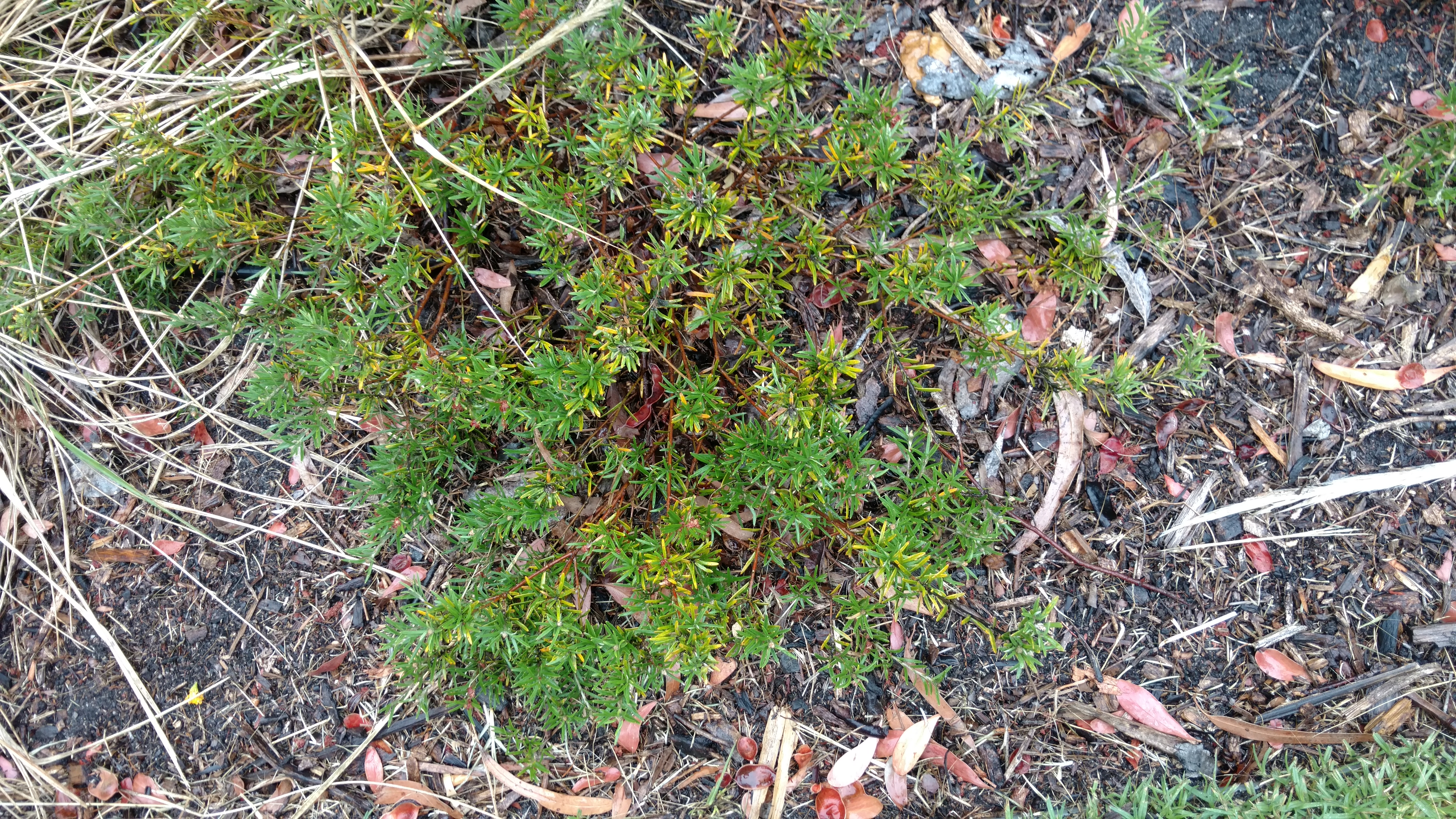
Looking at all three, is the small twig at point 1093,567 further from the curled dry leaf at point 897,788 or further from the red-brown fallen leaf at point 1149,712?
the curled dry leaf at point 897,788

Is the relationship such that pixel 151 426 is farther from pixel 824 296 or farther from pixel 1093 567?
pixel 1093 567

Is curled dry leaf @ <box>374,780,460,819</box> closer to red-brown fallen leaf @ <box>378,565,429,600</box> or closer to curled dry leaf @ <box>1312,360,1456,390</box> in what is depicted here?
red-brown fallen leaf @ <box>378,565,429,600</box>

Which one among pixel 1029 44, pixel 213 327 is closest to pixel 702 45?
pixel 1029 44

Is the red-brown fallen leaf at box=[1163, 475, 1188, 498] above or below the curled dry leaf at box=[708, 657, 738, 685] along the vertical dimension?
above

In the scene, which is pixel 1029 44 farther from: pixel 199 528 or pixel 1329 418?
pixel 199 528

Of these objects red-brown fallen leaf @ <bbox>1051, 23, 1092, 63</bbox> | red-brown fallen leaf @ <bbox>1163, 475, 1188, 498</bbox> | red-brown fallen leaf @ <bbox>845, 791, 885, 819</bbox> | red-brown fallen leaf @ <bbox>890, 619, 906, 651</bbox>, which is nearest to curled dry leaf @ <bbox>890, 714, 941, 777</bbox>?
red-brown fallen leaf @ <bbox>845, 791, 885, 819</bbox>

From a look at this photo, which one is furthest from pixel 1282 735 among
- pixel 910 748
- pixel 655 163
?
pixel 655 163

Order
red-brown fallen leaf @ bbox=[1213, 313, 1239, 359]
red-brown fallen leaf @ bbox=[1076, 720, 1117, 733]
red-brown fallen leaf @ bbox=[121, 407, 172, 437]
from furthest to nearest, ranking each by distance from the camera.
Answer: red-brown fallen leaf @ bbox=[121, 407, 172, 437], red-brown fallen leaf @ bbox=[1213, 313, 1239, 359], red-brown fallen leaf @ bbox=[1076, 720, 1117, 733]
